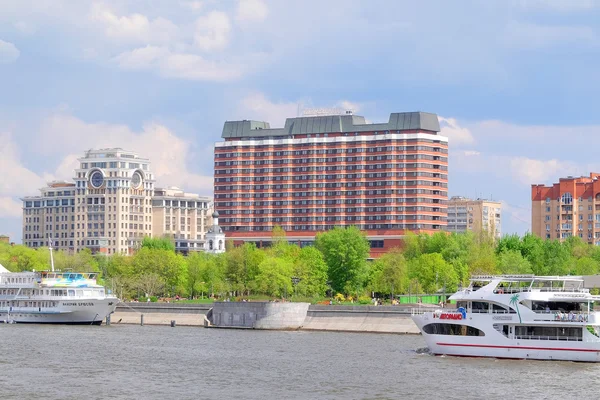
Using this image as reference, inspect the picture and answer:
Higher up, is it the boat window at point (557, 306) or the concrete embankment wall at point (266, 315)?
the boat window at point (557, 306)

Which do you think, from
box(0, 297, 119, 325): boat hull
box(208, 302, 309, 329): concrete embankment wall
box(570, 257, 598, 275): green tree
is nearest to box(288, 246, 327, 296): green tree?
box(208, 302, 309, 329): concrete embankment wall

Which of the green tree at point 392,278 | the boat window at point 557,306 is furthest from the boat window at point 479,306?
the green tree at point 392,278

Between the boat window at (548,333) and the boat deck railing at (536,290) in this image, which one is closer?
the boat window at (548,333)

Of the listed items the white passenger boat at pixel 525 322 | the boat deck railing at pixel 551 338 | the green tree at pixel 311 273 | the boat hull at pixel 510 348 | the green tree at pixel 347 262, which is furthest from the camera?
the green tree at pixel 347 262

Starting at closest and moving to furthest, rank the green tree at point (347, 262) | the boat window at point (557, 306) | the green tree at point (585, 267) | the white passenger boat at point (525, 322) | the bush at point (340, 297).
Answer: the white passenger boat at point (525, 322), the boat window at point (557, 306), the bush at point (340, 297), the green tree at point (585, 267), the green tree at point (347, 262)

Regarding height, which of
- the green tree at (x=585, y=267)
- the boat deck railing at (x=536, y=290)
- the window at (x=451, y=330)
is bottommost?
the window at (x=451, y=330)

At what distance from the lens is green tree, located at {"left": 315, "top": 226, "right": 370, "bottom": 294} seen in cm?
19225

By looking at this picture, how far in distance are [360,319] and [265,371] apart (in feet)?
180

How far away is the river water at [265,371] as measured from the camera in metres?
79.4

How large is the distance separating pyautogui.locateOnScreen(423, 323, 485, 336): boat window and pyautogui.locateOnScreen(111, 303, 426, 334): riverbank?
1308 inches

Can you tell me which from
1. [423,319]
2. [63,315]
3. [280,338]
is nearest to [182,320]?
[63,315]

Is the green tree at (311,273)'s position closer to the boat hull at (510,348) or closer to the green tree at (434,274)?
the green tree at (434,274)

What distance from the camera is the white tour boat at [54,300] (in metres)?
161

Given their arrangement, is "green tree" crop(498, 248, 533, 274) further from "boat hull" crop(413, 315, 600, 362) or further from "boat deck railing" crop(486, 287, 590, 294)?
"boat deck railing" crop(486, 287, 590, 294)
